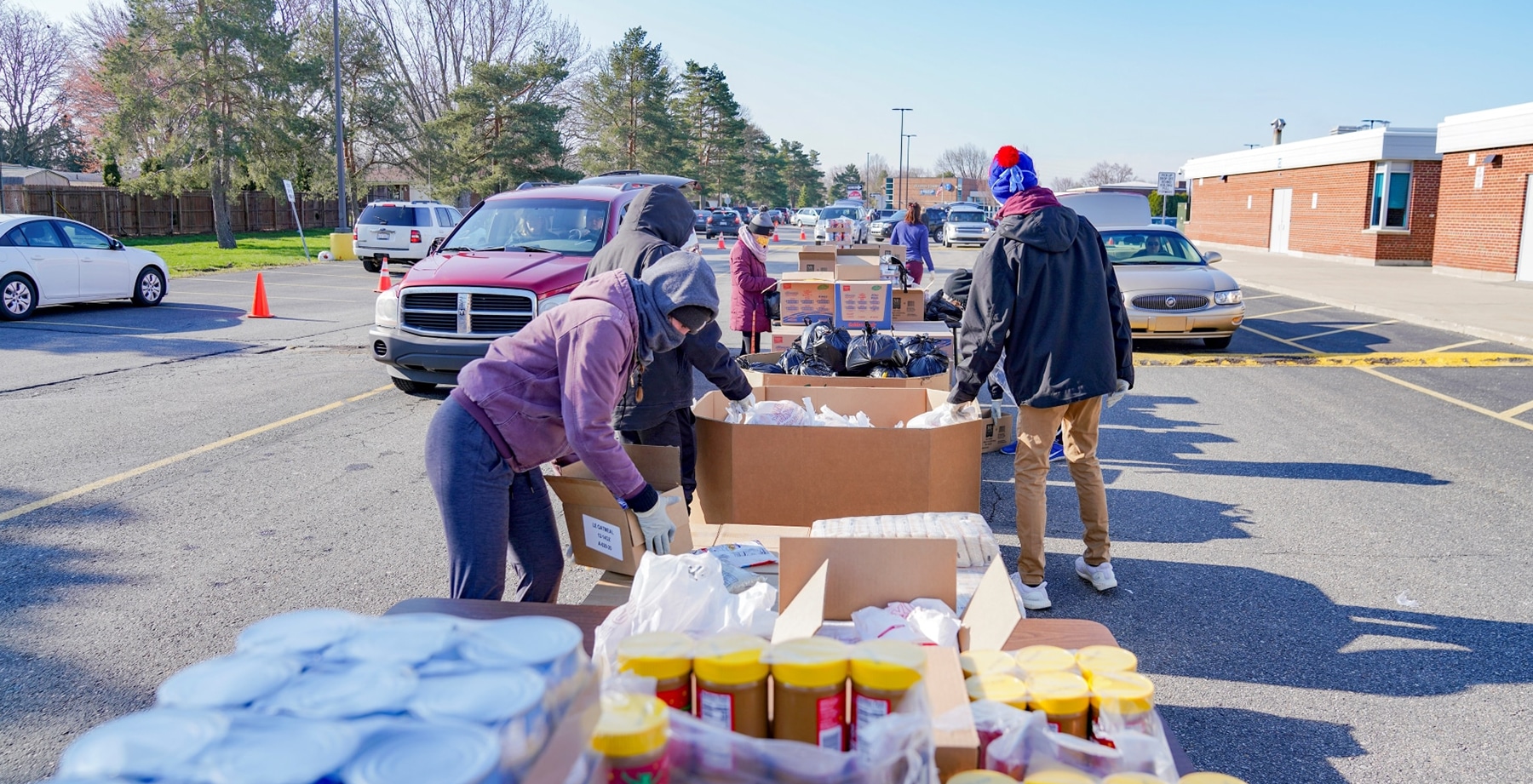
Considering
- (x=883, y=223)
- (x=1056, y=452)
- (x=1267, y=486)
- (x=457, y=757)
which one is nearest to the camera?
(x=457, y=757)

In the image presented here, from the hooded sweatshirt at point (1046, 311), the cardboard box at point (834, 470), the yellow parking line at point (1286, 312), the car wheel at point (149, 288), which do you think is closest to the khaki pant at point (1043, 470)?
the hooded sweatshirt at point (1046, 311)

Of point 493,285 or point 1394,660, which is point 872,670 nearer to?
point 1394,660

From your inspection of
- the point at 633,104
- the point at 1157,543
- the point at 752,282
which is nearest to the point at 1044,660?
the point at 1157,543

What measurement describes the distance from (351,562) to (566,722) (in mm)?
4157

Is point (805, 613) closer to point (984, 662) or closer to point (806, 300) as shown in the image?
point (984, 662)

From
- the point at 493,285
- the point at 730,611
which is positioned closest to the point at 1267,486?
the point at 730,611

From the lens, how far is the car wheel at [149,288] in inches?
655

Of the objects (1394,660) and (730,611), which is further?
(1394,660)

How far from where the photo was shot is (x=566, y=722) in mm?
1563

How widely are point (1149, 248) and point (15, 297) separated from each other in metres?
16.4

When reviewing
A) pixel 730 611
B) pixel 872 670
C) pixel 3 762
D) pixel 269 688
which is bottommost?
pixel 3 762

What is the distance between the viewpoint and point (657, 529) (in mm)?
3340

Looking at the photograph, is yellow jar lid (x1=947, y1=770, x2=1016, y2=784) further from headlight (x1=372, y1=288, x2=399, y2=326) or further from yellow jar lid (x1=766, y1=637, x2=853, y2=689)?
headlight (x1=372, y1=288, x2=399, y2=326)

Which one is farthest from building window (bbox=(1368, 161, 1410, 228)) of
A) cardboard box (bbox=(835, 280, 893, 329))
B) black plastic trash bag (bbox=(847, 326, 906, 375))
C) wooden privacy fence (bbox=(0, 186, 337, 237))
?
wooden privacy fence (bbox=(0, 186, 337, 237))
